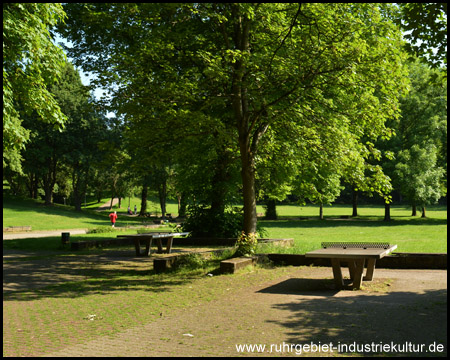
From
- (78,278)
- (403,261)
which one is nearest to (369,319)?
(403,261)

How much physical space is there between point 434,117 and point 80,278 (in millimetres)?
37367

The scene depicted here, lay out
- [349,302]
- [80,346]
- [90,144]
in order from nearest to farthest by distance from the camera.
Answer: [80,346], [349,302], [90,144]

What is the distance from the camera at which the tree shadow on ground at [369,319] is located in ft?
19.1

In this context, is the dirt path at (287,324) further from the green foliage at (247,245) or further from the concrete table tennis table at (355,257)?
the green foliage at (247,245)

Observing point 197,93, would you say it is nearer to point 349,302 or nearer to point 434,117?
point 349,302

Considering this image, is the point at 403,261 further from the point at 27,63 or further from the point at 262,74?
the point at 27,63

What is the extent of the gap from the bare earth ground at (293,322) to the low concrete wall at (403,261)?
1.46m

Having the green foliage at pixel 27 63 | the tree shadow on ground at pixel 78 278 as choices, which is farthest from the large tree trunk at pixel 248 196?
the green foliage at pixel 27 63

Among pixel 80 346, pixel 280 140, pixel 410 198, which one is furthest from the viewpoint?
pixel 410 198

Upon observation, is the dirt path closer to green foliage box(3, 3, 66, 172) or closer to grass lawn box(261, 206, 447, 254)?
green foliage box(3, 3, 66, 172)

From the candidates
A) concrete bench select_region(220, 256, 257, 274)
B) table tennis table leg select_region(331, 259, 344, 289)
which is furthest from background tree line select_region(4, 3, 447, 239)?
table tennis table leg select_region(331, 259, 344, 289)

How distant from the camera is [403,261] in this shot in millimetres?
12633

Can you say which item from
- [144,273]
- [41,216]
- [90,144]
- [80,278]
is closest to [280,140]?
[144,273]

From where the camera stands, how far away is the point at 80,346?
5.92 meters
